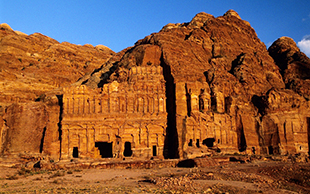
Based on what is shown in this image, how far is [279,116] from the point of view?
5753 cm

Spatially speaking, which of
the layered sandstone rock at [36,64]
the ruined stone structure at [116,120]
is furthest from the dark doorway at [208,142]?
the layered sandstone rock at [36,64]

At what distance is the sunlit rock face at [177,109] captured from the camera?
50938 mm

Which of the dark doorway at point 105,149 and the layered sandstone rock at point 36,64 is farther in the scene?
the layered sandstone rock at point 36,64

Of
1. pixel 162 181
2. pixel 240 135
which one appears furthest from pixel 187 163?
pixel 240 135

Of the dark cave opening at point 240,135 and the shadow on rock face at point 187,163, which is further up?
the dark cave opening at point 240,135

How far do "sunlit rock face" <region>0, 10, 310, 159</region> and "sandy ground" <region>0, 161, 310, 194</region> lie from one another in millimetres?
11072

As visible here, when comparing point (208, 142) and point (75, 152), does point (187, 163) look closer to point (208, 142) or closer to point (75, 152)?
point (208, 142)

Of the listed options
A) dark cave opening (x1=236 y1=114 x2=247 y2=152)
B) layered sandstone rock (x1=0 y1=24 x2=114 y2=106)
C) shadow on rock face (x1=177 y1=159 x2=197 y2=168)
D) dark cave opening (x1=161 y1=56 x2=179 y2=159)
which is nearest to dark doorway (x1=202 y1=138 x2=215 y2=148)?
dark cave opening (x1=236 y1=114 x2=247 y2=152)

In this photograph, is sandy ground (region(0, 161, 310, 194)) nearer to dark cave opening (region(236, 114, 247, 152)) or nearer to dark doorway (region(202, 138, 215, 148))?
dark doorway (region(202, 138, 215, 148))

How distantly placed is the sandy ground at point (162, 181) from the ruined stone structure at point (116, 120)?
1049cm

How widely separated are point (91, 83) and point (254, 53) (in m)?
32.7

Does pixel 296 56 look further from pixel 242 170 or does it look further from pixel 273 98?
pixel 242 170

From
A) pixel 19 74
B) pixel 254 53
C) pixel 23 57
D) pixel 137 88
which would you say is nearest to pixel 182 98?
pixel 137 88

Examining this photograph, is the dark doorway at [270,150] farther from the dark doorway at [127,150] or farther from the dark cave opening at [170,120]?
the dark doorway at [127,150]
